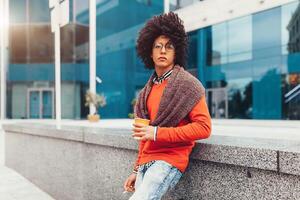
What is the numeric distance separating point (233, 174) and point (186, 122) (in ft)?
1.58

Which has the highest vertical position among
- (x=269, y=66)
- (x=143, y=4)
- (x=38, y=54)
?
(x=143, y=4)

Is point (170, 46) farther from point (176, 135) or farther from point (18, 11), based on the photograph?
point (18, 11)

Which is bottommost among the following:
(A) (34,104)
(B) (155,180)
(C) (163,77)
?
(B) (155,180)

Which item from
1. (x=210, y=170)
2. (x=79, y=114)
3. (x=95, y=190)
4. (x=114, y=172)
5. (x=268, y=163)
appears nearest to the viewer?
(x=268, y=163)

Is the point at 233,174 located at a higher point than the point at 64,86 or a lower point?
lower

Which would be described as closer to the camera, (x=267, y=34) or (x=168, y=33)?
(x=168, y=33)

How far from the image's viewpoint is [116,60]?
3139 cm

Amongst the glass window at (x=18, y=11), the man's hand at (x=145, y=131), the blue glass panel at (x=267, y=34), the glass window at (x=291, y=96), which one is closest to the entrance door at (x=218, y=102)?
the blue glass panel at (x=267, y=34)

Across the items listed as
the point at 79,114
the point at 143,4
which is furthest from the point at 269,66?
the point at 79,114

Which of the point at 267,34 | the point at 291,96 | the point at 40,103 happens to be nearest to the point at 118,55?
the point at 40,103

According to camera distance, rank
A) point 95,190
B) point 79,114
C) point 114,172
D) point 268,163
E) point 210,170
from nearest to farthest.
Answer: point 268,163
point 210,170
point 114,172
point 95,190
point 79,114

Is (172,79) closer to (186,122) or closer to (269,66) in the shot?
(186,122)

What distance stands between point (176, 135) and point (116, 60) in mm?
29597

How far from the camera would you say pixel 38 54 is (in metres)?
32.2
